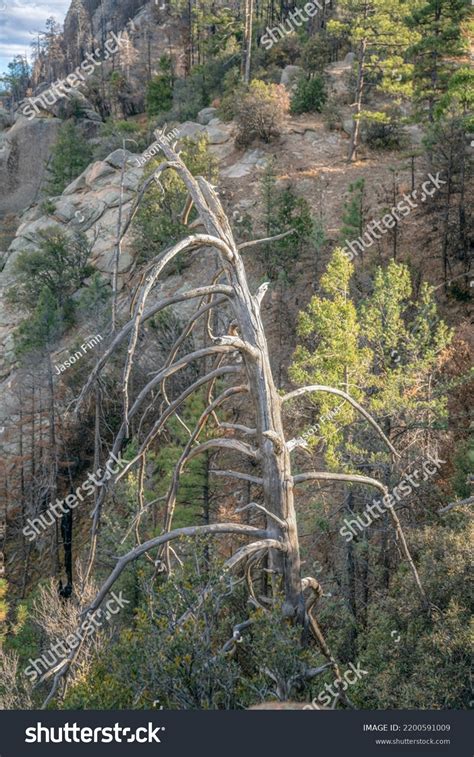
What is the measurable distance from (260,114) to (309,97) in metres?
4.94

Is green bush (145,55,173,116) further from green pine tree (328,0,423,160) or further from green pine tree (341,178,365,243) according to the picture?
green pine tree (341,178,365,243)

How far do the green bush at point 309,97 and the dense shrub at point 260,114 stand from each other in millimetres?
1974

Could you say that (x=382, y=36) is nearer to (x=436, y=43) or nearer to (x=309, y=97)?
(x=436, y=43)

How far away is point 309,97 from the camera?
38156 mm

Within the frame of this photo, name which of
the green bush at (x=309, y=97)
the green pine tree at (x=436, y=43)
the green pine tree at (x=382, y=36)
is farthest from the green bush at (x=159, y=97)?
the green pine tree at (x=436, y=43)

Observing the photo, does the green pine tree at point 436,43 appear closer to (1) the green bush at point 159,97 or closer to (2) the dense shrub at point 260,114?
(2) the dense shrub at point 260,114

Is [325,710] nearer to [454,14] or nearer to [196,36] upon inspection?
[454,14]

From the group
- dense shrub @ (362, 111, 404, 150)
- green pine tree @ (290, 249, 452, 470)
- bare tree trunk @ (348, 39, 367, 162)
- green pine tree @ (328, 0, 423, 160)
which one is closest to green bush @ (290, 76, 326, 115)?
bare tree trunk @ (348, 39, 367, 162)

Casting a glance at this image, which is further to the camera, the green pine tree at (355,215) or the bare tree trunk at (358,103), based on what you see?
the bare tree trunk at (358,103)

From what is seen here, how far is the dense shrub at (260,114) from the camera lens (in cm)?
3503

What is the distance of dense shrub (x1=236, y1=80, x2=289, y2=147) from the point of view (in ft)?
115

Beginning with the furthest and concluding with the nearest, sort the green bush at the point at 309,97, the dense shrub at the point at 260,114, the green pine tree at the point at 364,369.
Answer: the green bush at the point at 309,97 → the dense shrub at the point at 260,114 → the green pine tree at the point at 364,369

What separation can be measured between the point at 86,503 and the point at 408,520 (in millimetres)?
14261

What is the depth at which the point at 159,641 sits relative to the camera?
206 inches
